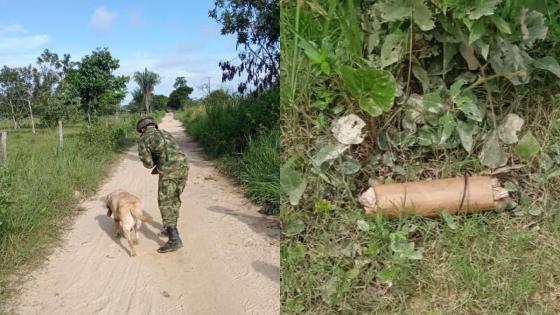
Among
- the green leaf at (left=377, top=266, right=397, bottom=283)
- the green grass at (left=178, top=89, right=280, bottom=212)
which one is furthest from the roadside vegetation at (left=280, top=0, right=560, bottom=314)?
the green grass at (left=178, top=89, right=280, bottom=212)

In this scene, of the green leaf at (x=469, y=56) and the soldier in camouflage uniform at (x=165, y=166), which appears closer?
the soldier in camouflage uniform at (x=165, y=166)

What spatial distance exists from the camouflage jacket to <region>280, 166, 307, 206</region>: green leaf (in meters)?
0.68

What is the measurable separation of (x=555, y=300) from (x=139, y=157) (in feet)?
5.00

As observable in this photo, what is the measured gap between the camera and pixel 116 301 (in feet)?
3.47

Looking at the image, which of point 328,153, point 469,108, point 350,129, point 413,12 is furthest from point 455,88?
point 328,153

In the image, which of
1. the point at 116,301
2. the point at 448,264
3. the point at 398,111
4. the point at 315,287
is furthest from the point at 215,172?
the point at 448,264

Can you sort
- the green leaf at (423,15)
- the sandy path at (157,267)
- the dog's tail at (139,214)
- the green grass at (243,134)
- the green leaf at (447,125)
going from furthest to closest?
the green leaf at (447,125) → the green leaf at (423,15) → the green grass at (243,134) → the dog's tail at (139,214) → the sandy path at (157,267)

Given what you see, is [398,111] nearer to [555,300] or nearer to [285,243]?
[285,243]

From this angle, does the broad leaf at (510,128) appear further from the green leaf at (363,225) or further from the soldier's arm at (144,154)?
the soldier's arm at (144,154)

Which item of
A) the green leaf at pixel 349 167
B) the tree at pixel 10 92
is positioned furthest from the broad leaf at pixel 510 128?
the tree at pixel 10 92

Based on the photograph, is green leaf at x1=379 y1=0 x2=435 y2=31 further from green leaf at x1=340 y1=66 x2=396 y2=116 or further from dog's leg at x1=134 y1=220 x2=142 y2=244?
dog's leg at x1=134 y1=220 x2=142 y2=244

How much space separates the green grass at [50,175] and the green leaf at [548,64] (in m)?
1.61

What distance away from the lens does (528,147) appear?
1914 mm

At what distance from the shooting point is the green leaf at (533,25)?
182cm
